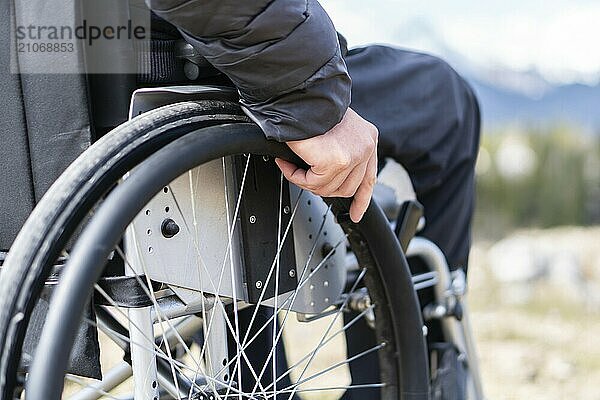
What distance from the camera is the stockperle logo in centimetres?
97

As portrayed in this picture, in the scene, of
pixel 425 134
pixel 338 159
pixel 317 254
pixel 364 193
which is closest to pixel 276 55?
pixel 338 159

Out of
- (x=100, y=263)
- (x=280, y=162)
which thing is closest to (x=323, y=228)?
(x=280, y=162)

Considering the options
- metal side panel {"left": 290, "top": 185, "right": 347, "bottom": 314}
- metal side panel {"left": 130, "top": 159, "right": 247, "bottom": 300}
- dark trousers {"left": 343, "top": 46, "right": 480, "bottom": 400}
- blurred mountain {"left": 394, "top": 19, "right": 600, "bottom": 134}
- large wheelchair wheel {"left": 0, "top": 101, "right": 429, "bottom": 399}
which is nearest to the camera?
large wheelchair wheel {"left": 0, "top": 101, "right": 429, "bottom": 399}

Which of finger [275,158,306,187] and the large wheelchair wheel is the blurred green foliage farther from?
finger [275,158,306,187]

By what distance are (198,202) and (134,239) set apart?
0.33 ft

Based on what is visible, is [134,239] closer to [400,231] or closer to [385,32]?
[400,231]

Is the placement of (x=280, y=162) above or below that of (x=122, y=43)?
below

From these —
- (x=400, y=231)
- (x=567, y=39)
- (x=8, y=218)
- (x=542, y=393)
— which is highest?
(x=8, y=218)

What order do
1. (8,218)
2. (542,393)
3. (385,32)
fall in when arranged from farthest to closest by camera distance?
(385,32)
(542,393)
(8,218)

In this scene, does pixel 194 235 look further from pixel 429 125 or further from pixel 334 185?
pixel 429 125

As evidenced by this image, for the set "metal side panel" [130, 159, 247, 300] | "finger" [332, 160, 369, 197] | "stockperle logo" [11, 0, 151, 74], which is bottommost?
"metal side panel" [130, 159, 247, 300]

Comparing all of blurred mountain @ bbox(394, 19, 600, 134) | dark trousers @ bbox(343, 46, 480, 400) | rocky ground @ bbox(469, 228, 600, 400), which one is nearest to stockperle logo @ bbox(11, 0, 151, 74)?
dark trousers @ bbox(343, 46, 480, 400)

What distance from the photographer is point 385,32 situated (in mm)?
3805

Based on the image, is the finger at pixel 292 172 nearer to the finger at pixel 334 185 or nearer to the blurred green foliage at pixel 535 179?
the finger at pixel 334 185
